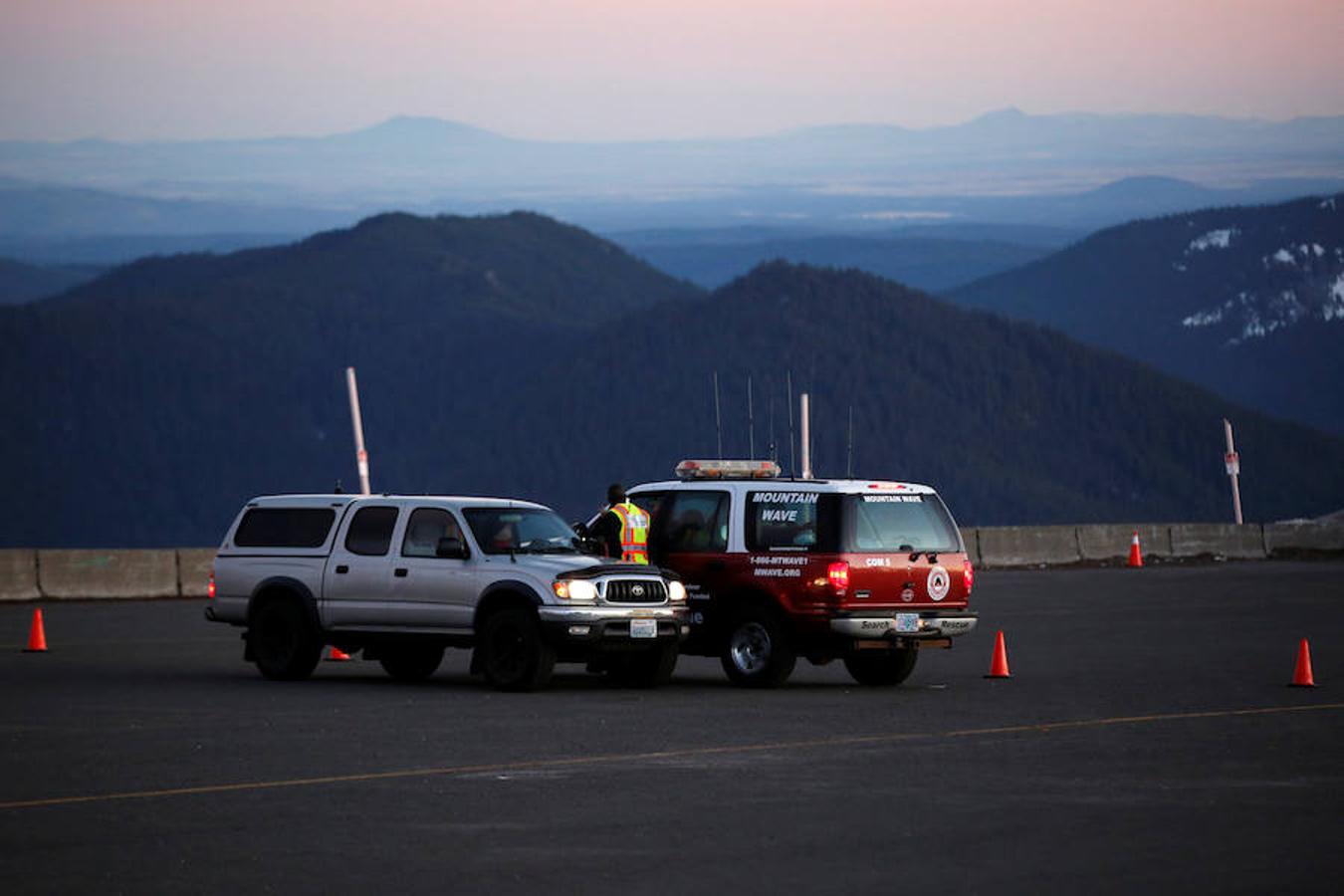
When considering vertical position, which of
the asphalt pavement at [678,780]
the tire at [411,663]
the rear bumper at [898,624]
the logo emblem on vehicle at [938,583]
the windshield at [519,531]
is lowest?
the asphalt pavement at [678,780]

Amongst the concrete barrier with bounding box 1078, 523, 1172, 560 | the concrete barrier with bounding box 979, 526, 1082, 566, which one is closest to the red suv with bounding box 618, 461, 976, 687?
the concrete barrier with bounding box 979, 526, 1082, 566

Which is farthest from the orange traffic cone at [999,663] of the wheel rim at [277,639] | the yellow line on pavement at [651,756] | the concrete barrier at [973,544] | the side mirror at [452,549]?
the concrete barrier at [973,544]

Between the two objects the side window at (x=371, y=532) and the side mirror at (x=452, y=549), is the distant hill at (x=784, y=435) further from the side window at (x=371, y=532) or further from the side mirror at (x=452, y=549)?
the side mirror at (x=452, y=549)

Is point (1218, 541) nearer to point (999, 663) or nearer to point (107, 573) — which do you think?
point (107, 573)

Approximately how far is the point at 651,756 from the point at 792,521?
651 cm

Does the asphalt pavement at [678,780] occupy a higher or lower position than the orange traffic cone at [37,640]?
lower

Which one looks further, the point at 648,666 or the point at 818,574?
the point at 648,666

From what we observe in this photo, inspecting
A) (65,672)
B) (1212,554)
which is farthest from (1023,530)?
(65,672)

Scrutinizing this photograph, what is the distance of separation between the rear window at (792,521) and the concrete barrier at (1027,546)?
27716 mm

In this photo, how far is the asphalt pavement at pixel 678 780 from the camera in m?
11.8

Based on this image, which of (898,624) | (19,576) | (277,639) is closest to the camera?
(898,624)

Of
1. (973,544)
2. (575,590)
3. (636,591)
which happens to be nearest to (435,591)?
(575,590)

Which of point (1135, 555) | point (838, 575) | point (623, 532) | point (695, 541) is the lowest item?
Result: point (1135, 555)

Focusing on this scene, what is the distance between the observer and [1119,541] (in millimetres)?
54281
